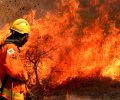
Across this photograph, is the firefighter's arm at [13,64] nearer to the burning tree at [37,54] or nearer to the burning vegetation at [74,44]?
the burning tree at [37,54]

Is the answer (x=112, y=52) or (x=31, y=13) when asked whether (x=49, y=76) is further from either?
(x=31, y=13)

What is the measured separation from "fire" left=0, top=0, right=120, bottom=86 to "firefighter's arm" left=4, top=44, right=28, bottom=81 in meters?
8.89

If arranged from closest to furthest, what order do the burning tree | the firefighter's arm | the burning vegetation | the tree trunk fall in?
the firefighter's arm → the tree trunk → the burning tree → the burning vegetation

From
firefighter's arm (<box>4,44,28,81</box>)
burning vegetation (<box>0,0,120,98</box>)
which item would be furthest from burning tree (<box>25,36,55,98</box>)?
firefighter's arm (<box>4,44,28,81</box>)

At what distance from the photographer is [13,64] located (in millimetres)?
5129

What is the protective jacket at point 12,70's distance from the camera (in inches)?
202

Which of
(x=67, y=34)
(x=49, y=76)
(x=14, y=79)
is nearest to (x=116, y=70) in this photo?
(x=49, y=76)

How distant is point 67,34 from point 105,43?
2492 millimetres

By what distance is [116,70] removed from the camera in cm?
1452

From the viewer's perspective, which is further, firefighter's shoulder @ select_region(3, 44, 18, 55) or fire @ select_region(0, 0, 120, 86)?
fire @ select_region(0, 0, 120, 86)

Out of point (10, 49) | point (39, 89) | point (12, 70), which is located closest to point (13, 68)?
point (12, 70)

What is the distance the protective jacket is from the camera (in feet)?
16.8

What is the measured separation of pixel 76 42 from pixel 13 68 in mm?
12333

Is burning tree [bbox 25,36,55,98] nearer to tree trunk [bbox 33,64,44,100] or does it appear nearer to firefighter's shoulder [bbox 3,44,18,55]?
tree trunk [bbox 33,64,44,100]
